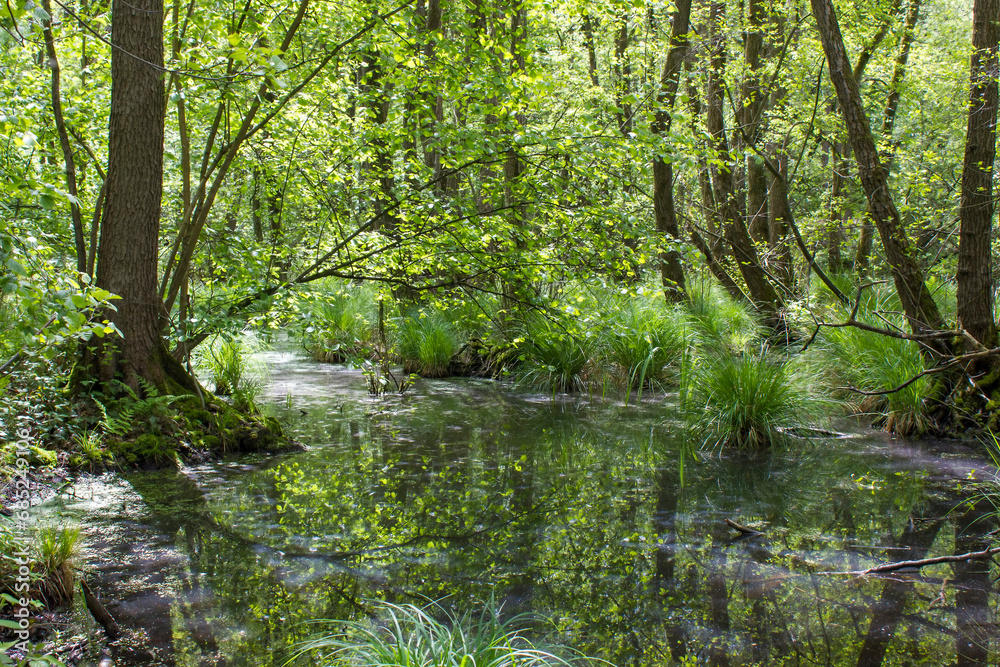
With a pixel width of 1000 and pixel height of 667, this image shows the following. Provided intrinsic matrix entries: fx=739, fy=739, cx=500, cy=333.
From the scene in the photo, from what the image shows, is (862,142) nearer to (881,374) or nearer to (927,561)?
(881,374)

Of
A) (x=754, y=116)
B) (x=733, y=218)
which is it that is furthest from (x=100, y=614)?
(x=754, y=116)

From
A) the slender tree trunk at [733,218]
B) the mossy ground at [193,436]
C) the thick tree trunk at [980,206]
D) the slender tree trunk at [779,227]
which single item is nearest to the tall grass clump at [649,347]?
the slender tree trunk at [733,218]

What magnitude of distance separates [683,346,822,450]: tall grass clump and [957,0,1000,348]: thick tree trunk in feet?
5.70

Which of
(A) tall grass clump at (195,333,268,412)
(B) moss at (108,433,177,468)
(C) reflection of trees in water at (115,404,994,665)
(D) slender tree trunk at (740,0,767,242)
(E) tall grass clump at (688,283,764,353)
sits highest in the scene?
(D) slender tree trunk at (740,0,767,242)

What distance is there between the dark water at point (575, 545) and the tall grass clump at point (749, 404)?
0.32 meters

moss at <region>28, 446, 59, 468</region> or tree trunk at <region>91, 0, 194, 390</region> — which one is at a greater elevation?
tree trunk at <region>91, 0, 194, 390</region>

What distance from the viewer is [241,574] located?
13.2 ft

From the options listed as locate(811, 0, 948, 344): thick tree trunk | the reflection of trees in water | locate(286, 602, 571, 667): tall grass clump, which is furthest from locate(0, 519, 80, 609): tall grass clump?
locate(811, 0, 948, 344): thick tree trunk

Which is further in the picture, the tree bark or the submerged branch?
the tree bark

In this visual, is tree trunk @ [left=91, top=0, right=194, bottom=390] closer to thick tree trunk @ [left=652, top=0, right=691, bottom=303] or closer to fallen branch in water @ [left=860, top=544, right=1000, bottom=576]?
fallen branch in water @ [left=860, top=544, right=1000, bottom=576]

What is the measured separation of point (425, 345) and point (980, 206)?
7496mm

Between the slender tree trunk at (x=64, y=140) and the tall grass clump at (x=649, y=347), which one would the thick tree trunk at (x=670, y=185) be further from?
the slender tree trunk at (x=64, y=140)

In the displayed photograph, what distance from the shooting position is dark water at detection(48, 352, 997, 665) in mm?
3383

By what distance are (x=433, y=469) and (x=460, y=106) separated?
3.35 m
